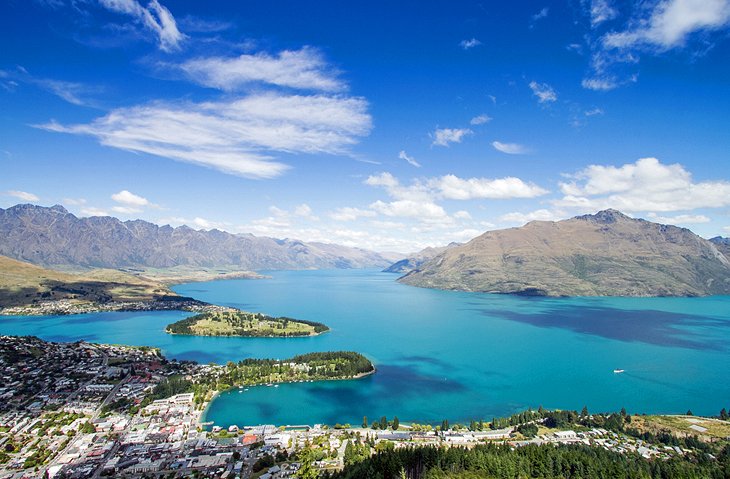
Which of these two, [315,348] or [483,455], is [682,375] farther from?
[315,348]

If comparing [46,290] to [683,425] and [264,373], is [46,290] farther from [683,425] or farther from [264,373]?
[683,425]

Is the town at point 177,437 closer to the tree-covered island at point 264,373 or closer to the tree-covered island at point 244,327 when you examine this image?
the tree-covered island at point 264,373

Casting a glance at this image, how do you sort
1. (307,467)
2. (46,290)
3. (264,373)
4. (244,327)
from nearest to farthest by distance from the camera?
(307,467), (264,373), (244,327), (46,290)

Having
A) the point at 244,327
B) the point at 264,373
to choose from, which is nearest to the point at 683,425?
the point at 264,373

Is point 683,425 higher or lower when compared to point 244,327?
lower

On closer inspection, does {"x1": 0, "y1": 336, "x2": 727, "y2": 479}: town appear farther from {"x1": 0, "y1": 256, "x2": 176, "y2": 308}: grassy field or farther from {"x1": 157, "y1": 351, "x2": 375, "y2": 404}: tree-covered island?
{"x1": 0, "y1": 256, "x2": 176, "y2": 308}: grassy field

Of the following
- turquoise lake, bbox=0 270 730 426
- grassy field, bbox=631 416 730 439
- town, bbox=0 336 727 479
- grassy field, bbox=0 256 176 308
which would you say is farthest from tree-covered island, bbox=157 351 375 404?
grassy field, bbox=0 256 176 308
